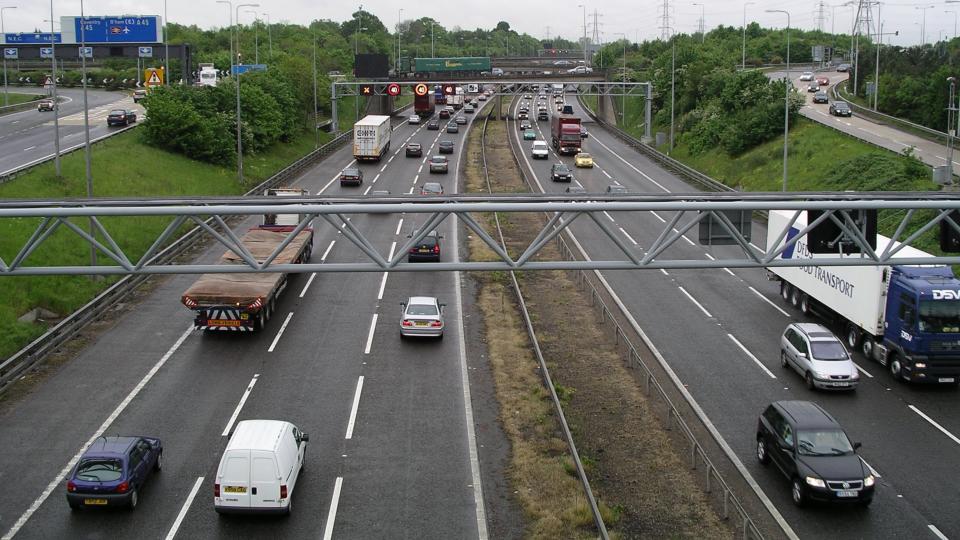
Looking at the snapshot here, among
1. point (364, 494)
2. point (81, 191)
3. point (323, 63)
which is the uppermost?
point (323, 63)

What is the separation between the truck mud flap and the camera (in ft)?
109

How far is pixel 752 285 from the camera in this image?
4159cm

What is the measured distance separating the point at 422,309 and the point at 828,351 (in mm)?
13388

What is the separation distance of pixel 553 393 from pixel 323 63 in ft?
359

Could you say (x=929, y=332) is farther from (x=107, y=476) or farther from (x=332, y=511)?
(x=107, y=476)

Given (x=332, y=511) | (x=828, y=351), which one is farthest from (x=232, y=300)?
(x=828, y=351)

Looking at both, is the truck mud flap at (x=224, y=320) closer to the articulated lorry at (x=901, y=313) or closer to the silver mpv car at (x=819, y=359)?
the silver mpv car at (x=819, y=359)

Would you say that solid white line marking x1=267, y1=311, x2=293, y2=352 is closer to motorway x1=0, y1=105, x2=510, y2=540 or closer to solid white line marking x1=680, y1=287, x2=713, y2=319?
motorway x1=0, y1=105, x2=510, y2=540

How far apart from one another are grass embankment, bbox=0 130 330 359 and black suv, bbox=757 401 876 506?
23.6 meters

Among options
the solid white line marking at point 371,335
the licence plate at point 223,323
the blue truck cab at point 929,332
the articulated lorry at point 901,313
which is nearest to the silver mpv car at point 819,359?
the blue truck cab at point 929,332

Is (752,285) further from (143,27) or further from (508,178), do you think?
(143,27)

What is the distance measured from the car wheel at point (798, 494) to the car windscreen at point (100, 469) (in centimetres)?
1466

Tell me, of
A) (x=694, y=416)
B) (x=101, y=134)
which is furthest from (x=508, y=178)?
(x=694, y=416)

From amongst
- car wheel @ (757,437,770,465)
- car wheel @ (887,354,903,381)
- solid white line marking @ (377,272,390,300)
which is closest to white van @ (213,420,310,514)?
car wheel @ (757,437,770,465)
